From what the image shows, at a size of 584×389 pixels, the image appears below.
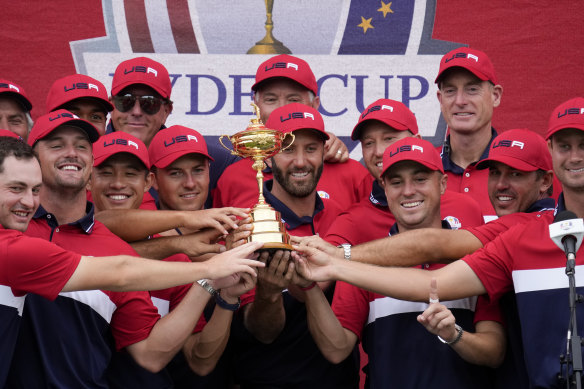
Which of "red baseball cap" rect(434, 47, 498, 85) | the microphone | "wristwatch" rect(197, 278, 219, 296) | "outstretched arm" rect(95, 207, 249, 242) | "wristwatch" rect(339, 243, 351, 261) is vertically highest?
"red baseball cap" rect(434, 47, 498, 85)

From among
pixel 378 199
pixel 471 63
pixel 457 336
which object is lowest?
pixel 457 336

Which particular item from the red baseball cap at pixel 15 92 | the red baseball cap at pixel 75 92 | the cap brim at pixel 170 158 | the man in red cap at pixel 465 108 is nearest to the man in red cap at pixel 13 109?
the red baseball cap at pixel 15 92

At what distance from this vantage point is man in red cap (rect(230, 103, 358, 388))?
4.83 metres

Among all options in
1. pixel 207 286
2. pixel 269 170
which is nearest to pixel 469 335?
pixel 207 286

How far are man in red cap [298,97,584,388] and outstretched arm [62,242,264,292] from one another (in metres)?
0.35

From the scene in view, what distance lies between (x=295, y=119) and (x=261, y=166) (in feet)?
2.63

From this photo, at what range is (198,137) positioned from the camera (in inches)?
213

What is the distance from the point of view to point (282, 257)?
4395 mm

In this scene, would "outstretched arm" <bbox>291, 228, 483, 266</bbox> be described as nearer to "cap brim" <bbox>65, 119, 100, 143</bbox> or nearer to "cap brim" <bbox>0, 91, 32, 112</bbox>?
"cap brim" <bbox>65, 119, 100, 143</bbox>

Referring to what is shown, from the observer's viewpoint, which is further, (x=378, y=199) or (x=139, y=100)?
(x=139, y=100)

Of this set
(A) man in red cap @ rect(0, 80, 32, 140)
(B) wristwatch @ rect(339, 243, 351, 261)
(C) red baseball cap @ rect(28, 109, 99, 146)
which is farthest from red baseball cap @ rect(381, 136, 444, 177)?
(A) man in red cap @ rect(0, 80, 32, 140)

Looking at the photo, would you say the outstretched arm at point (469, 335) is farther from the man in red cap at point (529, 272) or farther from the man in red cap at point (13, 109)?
the man in red cap at point (13, 109)

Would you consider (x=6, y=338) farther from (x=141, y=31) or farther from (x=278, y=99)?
(x=141, y=31)

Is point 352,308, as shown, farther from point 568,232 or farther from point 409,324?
point 568,232
